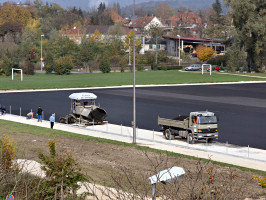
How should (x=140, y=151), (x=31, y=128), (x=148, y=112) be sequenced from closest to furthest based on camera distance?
(x=140, y=151) < (x=31, y=128) < (x=148, y=112)

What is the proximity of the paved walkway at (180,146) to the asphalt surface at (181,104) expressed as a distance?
2084mm

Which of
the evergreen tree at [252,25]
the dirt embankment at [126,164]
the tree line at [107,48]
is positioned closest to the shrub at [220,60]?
the tree line at [107,48]

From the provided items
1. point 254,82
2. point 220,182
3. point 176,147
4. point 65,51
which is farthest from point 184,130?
point 65,51

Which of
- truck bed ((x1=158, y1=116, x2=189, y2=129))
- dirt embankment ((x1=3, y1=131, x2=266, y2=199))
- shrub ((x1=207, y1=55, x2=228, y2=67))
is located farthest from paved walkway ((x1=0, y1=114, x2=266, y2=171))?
shrub ((x1=207, y1=55, x2=228, y2=67))

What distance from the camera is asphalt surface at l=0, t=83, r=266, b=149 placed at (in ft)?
138

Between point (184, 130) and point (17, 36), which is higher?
point (17, 36)

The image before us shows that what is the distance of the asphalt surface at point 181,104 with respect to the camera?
42031 millimetres

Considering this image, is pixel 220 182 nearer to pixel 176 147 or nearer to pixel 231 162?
pixel 231 162

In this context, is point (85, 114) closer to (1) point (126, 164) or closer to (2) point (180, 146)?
(2) point (180, 146)

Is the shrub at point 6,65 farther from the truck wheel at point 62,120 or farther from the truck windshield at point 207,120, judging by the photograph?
the truck windshield at point 207,120

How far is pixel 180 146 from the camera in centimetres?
3447

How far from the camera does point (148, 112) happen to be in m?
52.1

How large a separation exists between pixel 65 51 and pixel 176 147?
108 m

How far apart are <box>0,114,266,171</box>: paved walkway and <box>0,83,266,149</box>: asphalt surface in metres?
2.08
